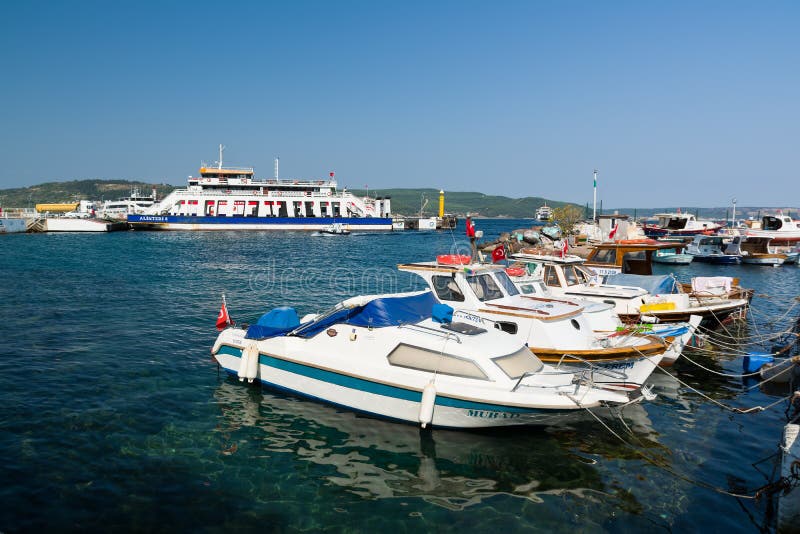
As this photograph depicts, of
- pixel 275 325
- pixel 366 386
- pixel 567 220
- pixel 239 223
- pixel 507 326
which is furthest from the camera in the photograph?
pixel 239 223

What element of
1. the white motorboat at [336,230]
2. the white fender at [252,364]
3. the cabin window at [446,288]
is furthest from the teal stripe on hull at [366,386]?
the white motorboat at [336,230]

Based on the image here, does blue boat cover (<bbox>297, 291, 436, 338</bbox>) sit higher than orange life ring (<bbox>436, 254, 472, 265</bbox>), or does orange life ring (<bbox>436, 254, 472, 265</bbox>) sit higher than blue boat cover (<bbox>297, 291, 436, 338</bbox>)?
orange life ring (<bbox>436, 254, 472, 265</bbox>)

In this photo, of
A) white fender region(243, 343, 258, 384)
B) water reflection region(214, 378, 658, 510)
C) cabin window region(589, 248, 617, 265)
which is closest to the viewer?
water reflection region(214, 378, 658, 510)

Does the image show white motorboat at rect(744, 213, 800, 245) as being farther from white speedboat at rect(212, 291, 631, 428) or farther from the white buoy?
the white buoy

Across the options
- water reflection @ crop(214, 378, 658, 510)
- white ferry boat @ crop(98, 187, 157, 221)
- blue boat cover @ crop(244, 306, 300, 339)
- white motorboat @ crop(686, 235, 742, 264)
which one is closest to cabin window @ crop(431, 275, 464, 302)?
blue boat cover @ crop(244, 306, 300, 339)

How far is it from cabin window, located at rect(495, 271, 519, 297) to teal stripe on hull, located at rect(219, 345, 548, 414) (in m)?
5.79

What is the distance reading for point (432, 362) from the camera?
11039mm

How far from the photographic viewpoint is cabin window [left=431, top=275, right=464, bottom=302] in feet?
49.2

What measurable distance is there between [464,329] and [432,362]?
4.65 feet

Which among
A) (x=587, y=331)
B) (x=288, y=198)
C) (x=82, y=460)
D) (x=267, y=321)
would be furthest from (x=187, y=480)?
(x=288, y=198)

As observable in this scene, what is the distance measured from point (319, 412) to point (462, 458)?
147 inches

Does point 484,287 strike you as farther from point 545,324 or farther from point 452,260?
point 545,324

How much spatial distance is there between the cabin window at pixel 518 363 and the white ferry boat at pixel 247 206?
88723mm

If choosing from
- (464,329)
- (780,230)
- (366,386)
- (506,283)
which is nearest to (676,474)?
(464,329)
